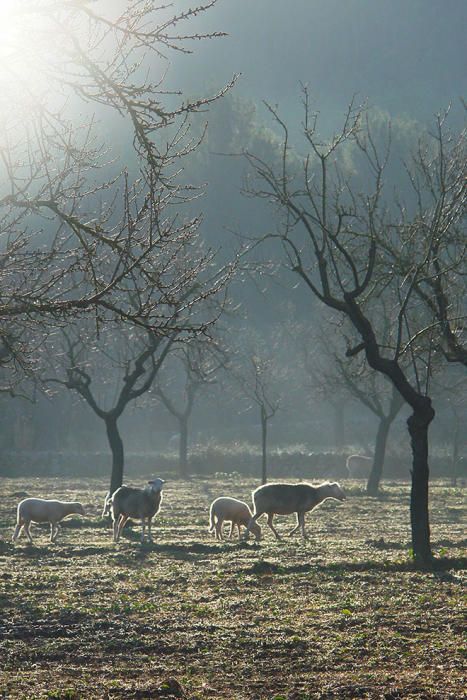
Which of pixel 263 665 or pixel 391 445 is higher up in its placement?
pixel 391 445

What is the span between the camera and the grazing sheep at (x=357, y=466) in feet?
156

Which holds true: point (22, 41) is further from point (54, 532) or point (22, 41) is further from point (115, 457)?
point (115, 457)

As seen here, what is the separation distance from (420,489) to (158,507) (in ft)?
23.8

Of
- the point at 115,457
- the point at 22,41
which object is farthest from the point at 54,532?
the point at 22,41

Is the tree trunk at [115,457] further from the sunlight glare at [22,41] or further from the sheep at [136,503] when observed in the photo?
the sunlight glare at [22,41]

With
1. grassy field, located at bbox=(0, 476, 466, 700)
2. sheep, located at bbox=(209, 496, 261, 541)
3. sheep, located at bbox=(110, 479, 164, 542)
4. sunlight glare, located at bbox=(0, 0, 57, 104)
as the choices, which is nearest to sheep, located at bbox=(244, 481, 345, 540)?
sheep, located at bbox=(209, 496, 261, 541)

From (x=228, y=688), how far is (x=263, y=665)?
Answer: 868 mm

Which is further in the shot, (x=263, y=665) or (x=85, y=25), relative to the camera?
(x=85, y=25)

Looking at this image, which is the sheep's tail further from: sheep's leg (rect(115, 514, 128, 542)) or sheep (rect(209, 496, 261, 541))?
sheep's leg (rect(115, 514, 128, 542))

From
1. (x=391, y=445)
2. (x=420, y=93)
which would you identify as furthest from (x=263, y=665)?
(x=420, y=93)

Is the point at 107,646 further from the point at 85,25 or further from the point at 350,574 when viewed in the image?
the point at 85,25

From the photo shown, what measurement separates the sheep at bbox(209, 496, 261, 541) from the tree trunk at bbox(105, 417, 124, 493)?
18.0 ft

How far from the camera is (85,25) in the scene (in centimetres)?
1173

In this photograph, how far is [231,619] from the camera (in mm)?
11797
